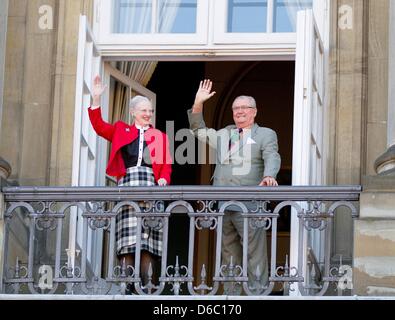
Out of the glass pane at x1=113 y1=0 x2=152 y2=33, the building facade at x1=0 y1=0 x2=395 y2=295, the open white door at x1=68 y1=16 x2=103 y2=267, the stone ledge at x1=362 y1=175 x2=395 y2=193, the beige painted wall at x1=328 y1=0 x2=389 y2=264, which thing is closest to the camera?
the stone ledge at x1=362 y1=175 x2=395 y2=193

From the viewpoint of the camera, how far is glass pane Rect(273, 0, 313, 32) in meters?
14.7

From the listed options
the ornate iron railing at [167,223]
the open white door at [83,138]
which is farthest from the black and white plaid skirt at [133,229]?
the open white door at [83,138]

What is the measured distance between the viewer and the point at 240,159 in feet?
44.7

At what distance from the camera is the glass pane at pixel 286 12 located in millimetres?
14742

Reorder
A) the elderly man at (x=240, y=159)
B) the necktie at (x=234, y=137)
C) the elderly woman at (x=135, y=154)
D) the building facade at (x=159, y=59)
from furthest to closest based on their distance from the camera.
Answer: the building facade at (x=159, y=59)
the necktie at (x=234, y=137)
the elderly woman at (x=135, y=154)
the elderly man at (x=240, y=159)

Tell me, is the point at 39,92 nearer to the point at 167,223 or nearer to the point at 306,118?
the point at 167,223

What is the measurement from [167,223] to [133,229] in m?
0.37

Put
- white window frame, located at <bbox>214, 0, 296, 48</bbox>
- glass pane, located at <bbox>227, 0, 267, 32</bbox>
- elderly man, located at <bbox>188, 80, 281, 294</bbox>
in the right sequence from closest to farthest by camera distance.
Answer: elderly man, located at <bbox>188, 80, 281, 294</bbox> → white window frame, located at <bbox>214, 0, 296, 48</bbox> → glass pane, located at <bbox>227, 0, 267, 32</bbox>

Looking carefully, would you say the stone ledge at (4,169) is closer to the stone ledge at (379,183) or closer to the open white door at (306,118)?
the open white door at (306,118)

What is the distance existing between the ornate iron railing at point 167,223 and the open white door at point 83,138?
0.79 feet

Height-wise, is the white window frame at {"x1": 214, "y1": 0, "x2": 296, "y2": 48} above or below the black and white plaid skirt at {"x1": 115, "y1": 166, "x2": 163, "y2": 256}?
above

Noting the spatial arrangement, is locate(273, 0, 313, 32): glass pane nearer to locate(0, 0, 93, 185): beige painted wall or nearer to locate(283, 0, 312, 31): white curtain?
locate(283, 0, 312, 31): white curtain

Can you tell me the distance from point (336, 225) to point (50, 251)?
2.10 m

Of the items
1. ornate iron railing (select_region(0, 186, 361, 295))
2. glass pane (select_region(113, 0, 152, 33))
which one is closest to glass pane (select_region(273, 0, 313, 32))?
glass pane (select_region(113, 0, 152, 33))
